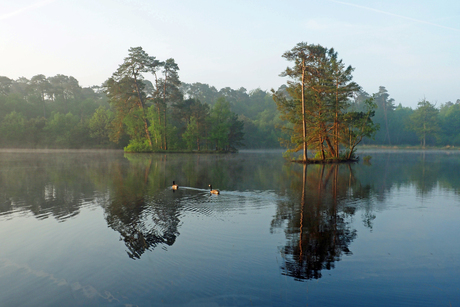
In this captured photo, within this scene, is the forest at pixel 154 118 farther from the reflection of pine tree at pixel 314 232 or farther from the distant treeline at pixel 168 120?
the reflection of pine tree at pixel 314 232

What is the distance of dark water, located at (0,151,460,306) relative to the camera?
6480 millimetres

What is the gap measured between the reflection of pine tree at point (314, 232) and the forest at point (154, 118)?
29605 mm

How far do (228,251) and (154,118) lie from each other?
2831 inches

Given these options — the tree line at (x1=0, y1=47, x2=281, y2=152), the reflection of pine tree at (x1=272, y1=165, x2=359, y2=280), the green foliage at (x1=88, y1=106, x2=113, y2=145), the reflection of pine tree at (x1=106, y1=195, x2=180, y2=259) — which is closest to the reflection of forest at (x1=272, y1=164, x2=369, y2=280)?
the reflection of pine tree at (x1=272, y1=165, x2=359, y2=280)

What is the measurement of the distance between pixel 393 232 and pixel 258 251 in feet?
17.0

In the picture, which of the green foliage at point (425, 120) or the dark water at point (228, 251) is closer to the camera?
the dark water at point (228, 251)

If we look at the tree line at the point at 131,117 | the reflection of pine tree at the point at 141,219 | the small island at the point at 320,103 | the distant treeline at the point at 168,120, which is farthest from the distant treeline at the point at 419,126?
the reflection of pine tree at the point at 141,219

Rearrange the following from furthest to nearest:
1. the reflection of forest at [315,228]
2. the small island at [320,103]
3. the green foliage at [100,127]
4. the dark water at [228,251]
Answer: the green foliage at [100,127]
the small island at [320,103]
the reflection of forest at [315,228]
the dark water at [228,251]

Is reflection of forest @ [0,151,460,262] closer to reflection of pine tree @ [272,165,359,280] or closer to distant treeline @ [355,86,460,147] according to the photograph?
reflection of pine tree @ [272,165,359,280]

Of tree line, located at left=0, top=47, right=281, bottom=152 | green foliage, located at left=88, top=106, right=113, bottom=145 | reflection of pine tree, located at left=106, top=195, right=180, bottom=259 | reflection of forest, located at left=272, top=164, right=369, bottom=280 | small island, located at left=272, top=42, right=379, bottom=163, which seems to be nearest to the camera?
reflection of forest, located at left=272, top=164, right=369, bottom=280

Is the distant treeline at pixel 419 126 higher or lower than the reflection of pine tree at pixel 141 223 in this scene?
higher

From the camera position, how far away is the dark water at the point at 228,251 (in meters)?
6.48

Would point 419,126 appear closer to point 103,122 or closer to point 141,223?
point 103,122

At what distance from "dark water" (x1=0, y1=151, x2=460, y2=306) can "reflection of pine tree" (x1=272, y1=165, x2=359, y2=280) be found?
4 centimetres
